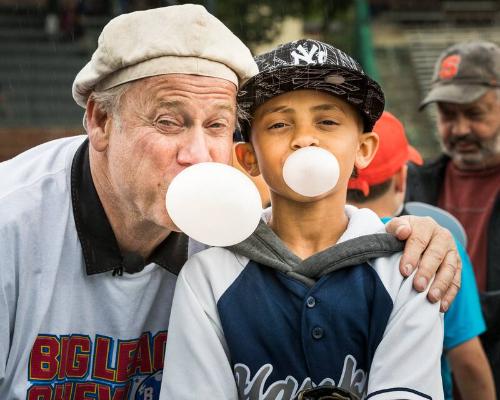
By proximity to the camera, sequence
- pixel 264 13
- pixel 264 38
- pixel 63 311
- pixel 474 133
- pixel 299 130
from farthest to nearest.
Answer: pixel 264 13
pixel 264 38
pixel 474 133
pixel 63 311
pixel 299 130

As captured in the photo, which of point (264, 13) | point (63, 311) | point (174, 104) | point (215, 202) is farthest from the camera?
point (264, 13)

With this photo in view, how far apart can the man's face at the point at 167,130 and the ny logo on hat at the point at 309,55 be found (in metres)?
0.23

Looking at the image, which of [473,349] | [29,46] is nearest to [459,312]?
[473,349]

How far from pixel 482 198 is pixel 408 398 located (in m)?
2.32

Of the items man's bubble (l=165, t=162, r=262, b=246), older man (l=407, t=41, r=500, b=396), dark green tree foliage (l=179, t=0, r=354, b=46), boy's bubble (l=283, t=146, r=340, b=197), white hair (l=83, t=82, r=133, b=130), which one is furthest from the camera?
dark green tree foliage (l=179, t=0, r=354, b=46)

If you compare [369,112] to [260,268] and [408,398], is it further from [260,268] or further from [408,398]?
[408,398]

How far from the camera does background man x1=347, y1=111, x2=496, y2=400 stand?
275 centimetres

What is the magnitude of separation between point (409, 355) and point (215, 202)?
62 centimetres

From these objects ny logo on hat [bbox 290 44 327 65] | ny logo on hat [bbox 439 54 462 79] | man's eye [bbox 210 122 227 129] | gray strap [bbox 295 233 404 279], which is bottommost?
gray strap [bbox 295 233 404 279]

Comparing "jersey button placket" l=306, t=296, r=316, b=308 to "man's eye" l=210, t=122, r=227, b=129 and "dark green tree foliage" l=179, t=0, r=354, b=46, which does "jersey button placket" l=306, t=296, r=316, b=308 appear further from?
"dark green tree foliage" l=179, t=0, r=354, b=46

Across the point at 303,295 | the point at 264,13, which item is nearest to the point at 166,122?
the point at 303,295

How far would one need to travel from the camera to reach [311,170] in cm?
202

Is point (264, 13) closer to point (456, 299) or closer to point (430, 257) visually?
point (456, 299)

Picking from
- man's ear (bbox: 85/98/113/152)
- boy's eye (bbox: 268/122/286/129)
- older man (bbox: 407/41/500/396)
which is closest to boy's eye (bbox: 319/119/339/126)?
boy's eye (bbox: 268/122/286/129)
